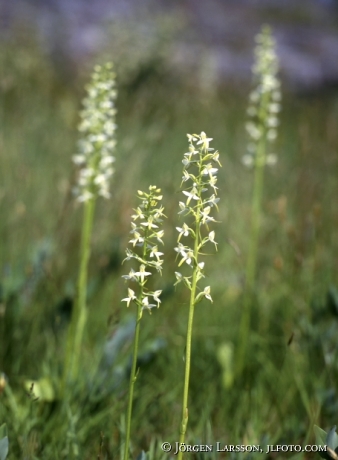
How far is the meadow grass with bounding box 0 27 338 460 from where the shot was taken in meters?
2.00

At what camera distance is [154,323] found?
2.92 metres

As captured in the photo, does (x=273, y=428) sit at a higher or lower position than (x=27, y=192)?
lower

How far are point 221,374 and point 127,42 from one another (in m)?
5.50

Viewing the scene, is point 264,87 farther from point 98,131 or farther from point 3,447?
point 3,447

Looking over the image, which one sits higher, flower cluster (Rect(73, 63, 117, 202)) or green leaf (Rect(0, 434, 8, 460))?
flower cluster (Rect(73, 63, 117, 202))

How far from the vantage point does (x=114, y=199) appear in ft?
12.3

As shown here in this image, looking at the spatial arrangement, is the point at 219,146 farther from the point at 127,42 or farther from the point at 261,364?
the point at 261,364

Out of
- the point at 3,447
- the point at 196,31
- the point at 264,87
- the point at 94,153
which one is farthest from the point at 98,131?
the point at 196,31

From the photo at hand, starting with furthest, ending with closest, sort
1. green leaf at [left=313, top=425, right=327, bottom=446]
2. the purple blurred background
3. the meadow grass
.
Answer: the purple blurred background, the meadow grass, green leaf at [left=313, top=425, right=327, bottom=446]

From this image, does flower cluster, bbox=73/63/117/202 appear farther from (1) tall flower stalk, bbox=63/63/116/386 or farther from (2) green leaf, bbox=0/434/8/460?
(2) green leaf, bbox=0/434/8/460

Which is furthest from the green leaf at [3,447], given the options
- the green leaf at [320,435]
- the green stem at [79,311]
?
the green leaf at [320,435]

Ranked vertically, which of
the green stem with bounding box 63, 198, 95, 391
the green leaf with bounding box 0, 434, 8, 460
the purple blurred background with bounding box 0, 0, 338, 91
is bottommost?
the green leaf with bounding box 0, 434, 8, 460

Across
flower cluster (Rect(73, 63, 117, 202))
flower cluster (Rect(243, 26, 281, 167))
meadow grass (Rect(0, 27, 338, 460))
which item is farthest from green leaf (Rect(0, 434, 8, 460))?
flower cluster (Rect(243, 26, 281, 167))

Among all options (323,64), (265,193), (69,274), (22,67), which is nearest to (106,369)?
(69,274)
